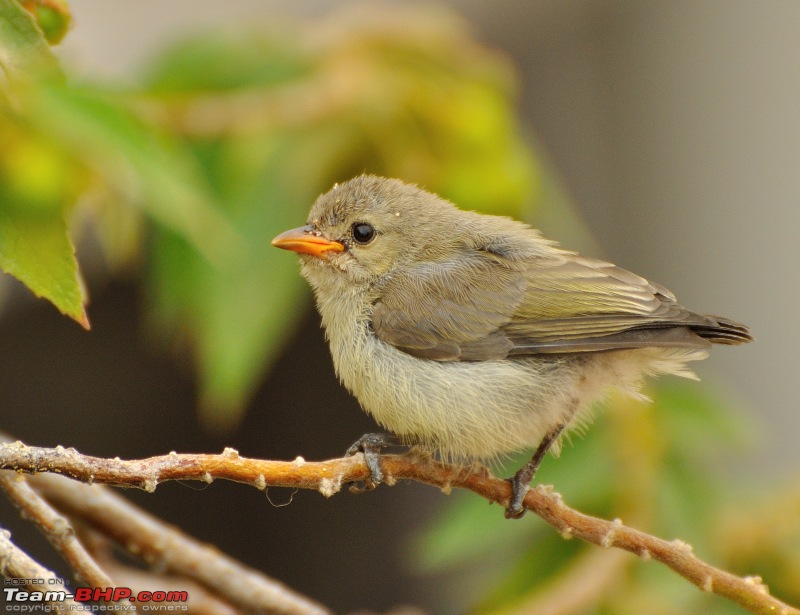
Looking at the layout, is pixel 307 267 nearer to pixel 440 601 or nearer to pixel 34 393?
pixel 34 393

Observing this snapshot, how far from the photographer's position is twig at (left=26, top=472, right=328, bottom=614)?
2332 mm

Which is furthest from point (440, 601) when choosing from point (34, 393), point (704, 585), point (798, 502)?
point (704, 585)

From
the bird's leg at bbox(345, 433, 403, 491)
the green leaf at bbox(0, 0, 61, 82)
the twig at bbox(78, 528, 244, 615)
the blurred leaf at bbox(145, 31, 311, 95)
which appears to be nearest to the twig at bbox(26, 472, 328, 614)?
the twig at bbox(78, 528, 244, 615)

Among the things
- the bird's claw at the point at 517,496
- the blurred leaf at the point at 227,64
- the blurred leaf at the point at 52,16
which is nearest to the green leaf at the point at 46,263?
the blurred leaf at the point at 52,16

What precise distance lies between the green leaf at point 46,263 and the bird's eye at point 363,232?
61.6 inches

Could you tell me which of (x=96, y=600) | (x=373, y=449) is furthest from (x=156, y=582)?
(x=96, y=600)

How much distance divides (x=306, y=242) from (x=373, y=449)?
901mm

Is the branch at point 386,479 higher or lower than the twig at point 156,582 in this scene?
higher

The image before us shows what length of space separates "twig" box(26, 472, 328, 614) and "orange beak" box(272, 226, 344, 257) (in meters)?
0.98

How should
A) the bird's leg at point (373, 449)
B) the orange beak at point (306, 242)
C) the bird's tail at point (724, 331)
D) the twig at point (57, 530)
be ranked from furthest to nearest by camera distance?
1. the orange beak at point (306, 242)
2. the bird's tail at point (724, 331)
3. the bird's leg at point (373, 449)
4. the twig at point (57, 530)

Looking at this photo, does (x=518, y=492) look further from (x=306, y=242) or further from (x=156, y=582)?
(x=306, y=242)

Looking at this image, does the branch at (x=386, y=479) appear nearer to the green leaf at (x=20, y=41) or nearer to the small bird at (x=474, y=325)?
the small bird at (x=474, y=325)

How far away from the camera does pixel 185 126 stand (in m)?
3.31

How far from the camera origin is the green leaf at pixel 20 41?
1527 millimetres
